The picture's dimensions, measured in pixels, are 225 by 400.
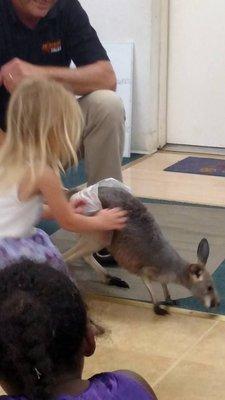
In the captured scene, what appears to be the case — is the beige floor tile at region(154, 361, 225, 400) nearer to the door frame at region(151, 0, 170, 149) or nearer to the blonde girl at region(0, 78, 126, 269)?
the blonde girl at region(0, 78, 126, 269)

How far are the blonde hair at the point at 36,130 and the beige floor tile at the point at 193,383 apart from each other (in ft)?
1.94

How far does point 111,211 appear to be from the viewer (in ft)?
6.59

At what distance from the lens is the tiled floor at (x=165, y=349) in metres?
1.68

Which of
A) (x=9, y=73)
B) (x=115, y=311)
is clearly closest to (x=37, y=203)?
(x=115, y=311)

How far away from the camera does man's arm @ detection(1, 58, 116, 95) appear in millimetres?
2252

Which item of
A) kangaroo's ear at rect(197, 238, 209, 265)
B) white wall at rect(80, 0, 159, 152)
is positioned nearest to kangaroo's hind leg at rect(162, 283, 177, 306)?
kangaroo's ear at rect(197, 238, 209, 265)

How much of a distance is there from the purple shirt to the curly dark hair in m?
0.05

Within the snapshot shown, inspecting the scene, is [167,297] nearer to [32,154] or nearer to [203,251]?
[203,251]

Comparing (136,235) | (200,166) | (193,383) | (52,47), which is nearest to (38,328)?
(193,383)

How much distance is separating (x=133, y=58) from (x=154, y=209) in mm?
1284

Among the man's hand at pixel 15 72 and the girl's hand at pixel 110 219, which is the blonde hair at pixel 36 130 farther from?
the man's hand at pixel 15 72

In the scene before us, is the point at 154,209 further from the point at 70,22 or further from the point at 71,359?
the point at 71,359

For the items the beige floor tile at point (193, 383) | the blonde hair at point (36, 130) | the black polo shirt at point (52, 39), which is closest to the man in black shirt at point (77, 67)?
the black polo shirt at point (52, 39)

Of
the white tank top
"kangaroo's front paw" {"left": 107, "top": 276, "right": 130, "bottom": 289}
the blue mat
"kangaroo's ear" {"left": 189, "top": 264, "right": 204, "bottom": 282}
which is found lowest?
the blue mat
